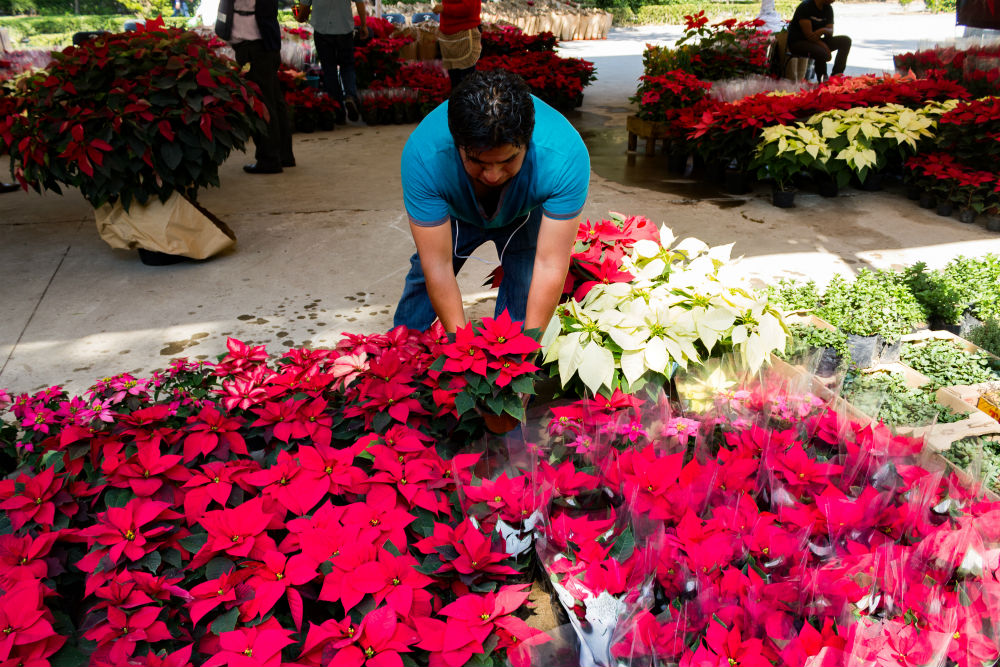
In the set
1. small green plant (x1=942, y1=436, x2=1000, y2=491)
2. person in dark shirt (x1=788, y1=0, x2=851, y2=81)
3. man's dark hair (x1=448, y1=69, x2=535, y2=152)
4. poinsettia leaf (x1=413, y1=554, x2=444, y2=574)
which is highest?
person in dark shirt (x1=788, y1=0, x2=851, y2=81)

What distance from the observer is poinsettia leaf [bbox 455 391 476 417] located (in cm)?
186

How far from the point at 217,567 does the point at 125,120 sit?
2966 millimetres

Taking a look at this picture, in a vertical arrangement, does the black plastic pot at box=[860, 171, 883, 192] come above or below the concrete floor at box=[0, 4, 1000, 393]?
above

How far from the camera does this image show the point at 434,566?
1.51 meters

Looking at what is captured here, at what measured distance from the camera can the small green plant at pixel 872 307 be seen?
2.91 metres

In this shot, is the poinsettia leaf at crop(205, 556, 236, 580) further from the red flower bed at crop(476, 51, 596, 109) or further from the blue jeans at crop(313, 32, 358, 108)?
the red flower bed at crop(476, 51, 596, 109)

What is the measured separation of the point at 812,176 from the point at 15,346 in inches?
212

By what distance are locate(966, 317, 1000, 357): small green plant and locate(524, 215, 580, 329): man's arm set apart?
2068 millimetres

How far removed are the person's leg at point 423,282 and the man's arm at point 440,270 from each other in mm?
444

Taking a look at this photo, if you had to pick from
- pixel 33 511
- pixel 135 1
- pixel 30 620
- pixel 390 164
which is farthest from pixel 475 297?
pixel 135 1

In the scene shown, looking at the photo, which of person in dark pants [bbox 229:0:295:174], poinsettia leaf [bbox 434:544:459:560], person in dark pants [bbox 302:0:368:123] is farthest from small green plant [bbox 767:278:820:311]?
person in dark pants [bbox 302:0:368:123]

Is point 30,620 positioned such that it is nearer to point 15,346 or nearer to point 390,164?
point 15,346

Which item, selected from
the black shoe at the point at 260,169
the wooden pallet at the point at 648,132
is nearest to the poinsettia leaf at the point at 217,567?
the black shoe at the point at 260,169

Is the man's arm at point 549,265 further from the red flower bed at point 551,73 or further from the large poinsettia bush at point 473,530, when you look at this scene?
the red flower bed at point 551,73
